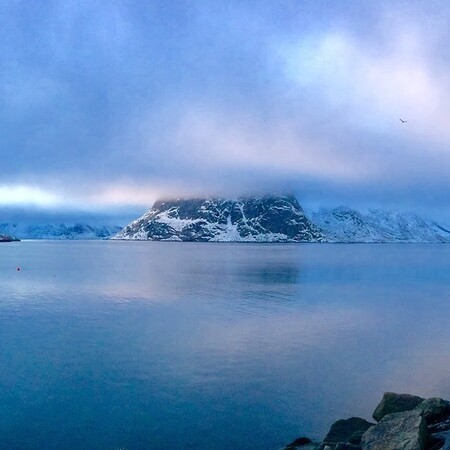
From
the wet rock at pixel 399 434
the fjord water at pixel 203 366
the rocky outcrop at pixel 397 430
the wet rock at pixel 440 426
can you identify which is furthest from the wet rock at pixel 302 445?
the wet rock at pixel 440 426

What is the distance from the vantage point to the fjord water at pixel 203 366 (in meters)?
20.1

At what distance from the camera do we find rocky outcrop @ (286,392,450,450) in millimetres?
14680

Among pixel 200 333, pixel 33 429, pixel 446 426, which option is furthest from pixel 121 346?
pixel 446 426

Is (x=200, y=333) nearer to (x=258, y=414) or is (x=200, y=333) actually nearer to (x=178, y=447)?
(x=258, y=414)

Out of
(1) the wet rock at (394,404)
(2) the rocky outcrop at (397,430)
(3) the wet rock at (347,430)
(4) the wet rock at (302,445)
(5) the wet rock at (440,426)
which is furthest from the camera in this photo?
(1) the wet rock at (394,404)

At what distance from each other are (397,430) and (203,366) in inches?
567

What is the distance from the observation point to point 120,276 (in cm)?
8875

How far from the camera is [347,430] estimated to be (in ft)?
62.0

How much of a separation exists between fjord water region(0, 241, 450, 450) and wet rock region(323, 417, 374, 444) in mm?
1215

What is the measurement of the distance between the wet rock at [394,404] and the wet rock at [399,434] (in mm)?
3637

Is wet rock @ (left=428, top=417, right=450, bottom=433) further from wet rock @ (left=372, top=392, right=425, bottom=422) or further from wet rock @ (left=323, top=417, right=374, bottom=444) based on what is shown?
wet rock @ (left=323, top=417, right=374, bottom=444)

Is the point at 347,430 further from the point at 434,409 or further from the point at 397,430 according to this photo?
the point at 397,430

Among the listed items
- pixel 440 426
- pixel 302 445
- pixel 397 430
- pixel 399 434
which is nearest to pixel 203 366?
pixel 302 445

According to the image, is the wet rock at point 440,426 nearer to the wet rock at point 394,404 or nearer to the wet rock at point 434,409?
the wet rock at point 434,409
